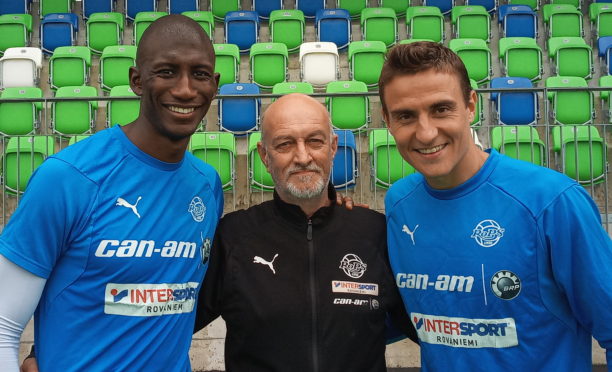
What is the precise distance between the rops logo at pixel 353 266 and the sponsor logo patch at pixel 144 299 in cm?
56

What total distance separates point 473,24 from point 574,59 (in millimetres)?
1728

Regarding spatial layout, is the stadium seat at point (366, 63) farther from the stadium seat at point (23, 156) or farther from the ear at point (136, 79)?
the ear at point (136, 79)

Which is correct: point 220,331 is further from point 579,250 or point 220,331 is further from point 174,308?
point 579,250

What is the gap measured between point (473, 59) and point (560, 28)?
210cm

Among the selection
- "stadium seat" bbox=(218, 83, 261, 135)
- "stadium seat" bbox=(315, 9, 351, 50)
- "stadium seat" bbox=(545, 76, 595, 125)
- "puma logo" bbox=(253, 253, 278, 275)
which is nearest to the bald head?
"puma logo" bbox=(253, 253, 278, 275)

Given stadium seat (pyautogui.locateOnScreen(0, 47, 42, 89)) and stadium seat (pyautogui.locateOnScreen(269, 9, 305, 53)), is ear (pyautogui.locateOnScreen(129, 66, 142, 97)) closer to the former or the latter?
stadium seat (pyautogui.locateOnScreen(0, 47, 42, 89))

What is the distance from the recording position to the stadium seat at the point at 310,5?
33.1 ft

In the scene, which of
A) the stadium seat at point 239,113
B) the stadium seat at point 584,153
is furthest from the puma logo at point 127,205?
the stadium seat at point 239,113

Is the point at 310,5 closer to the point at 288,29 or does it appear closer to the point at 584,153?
the point at 288,29

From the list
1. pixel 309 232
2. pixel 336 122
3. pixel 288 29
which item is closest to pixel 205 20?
pixel 288 29

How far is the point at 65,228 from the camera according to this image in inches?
64.7

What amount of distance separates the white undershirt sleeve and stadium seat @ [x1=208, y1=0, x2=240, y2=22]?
9011mm

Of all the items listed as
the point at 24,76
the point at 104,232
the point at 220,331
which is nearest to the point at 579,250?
the point at 104,232

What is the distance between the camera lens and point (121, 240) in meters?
1.72
